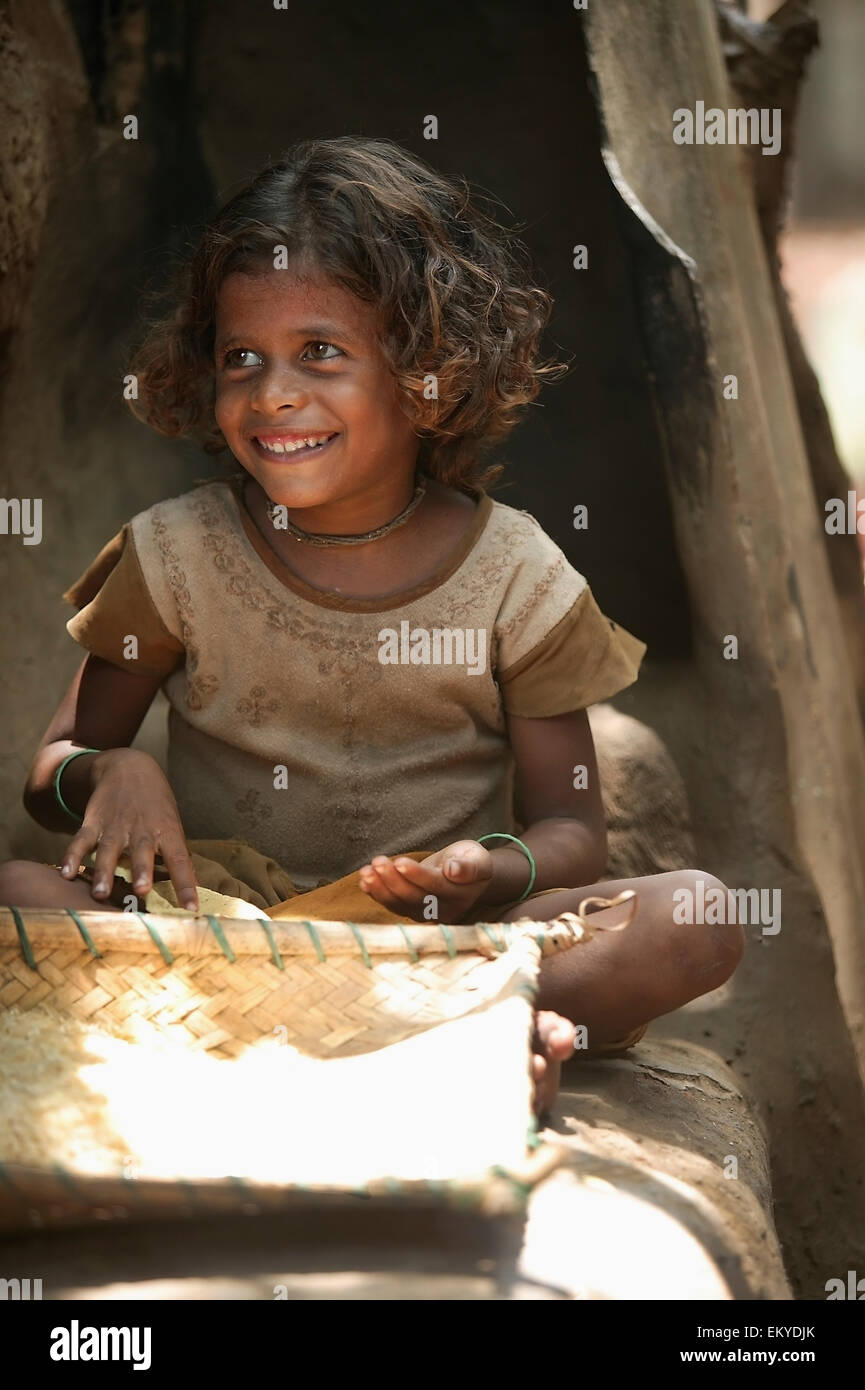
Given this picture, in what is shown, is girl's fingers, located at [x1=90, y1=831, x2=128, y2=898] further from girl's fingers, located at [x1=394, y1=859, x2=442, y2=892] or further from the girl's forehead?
the girl's forehead

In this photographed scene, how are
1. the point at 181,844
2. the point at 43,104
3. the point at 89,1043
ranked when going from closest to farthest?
1. the point at 89,1043
2. the point at 181,844
3. the point at 43,104

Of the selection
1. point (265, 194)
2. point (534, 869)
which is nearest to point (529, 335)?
point (265, 194)

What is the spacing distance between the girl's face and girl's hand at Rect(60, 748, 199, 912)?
0.45 meters

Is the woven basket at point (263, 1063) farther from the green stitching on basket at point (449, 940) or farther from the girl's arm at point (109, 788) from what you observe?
the girl's arm at point (109, 788)

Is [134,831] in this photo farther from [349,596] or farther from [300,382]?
[300,382]

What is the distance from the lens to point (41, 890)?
194 cm

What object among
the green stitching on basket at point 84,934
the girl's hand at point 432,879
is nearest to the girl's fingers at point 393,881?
the girl's hand at point 432,879

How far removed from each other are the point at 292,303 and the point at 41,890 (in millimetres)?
872

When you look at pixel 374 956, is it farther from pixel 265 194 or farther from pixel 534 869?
pixel 265 194

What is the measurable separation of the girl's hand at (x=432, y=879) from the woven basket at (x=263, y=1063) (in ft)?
0.17

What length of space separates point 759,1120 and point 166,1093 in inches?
45.7

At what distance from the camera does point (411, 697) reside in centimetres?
231

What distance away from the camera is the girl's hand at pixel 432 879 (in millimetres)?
1861

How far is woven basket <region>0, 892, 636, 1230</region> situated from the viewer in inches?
55.3
